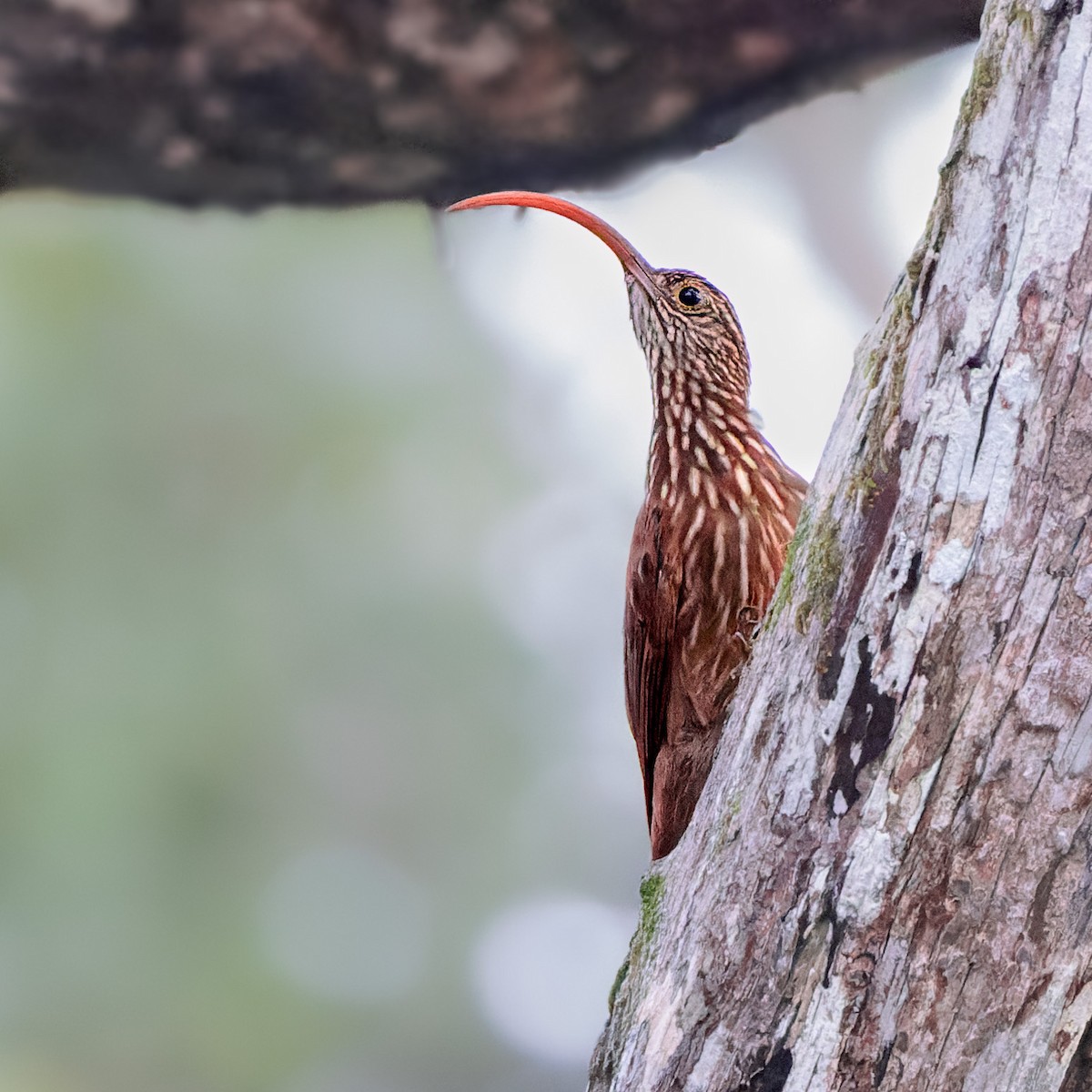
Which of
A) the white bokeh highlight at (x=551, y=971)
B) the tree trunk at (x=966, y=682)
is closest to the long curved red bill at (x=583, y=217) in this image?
the tree trunk at (x=966, y=682)

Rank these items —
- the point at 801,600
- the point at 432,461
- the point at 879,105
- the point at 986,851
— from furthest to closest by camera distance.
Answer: the point at 432,461 < the point at 879,105 < the point at 801,600 < the point at 986,851

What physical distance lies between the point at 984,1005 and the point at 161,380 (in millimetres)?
2067

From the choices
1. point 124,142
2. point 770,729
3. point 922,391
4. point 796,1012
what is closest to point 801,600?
point 770,729

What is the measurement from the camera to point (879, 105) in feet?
7.99

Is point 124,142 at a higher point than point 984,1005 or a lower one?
higher

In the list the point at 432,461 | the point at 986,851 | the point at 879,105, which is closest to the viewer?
the point at 986,851

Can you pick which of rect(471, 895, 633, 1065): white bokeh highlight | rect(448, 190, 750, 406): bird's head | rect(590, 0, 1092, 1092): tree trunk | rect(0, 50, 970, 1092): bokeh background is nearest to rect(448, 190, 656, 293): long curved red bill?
rect(448, 190, 750, 406): bird's head

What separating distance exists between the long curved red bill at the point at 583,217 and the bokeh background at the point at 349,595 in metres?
0.40

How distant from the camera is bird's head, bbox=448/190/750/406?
6.69ft

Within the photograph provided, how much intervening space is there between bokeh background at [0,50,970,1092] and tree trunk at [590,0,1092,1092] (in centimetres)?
130

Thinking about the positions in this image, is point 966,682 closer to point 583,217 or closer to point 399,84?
point 583,217

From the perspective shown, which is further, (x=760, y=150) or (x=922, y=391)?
(x=760, y=150)

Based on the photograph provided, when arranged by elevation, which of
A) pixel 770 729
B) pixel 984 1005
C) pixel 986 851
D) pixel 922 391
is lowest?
pixel 984 1005

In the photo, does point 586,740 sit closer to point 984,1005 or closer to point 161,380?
point 161,380
